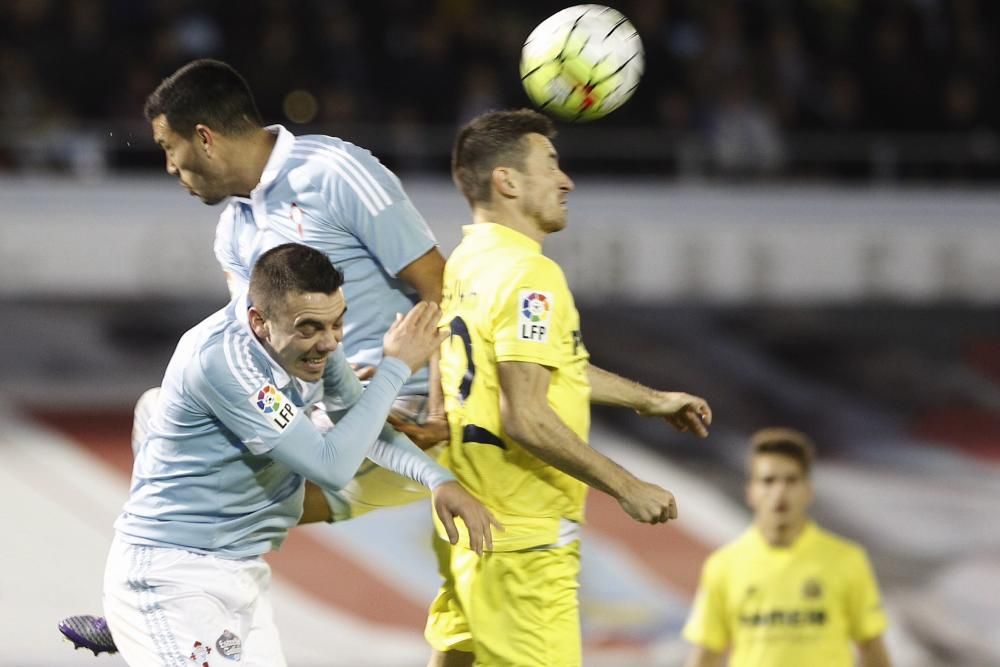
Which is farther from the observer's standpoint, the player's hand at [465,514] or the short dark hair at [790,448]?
the short dark hair at [790,448]

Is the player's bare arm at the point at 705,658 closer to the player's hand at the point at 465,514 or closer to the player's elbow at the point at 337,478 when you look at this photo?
the player's hand at the point at 465,514

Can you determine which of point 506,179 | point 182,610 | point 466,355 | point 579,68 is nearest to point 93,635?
point 182,610

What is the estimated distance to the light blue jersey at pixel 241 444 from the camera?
3559 millimetres

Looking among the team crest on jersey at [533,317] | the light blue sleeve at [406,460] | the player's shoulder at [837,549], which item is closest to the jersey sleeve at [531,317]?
the team crest on jersey at [533,317]

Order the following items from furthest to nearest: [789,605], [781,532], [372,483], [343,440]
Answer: [781,532] < [789,605] < [372,483] < [343,440]

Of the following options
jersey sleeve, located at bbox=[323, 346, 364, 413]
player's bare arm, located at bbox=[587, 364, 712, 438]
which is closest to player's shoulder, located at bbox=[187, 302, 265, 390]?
jersey sleeve, located at bbox=[323, 346, 364, 413]

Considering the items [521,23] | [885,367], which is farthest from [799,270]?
[521,23]

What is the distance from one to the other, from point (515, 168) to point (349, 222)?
484 mm

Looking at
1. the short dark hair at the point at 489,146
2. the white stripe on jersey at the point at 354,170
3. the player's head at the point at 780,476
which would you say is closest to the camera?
the short dark hair at the point at 489,146

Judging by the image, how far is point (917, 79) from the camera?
11000mm

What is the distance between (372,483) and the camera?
13.8 ft

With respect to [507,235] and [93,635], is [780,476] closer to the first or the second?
[507,235]

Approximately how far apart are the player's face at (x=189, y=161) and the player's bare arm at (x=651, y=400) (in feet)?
3.85

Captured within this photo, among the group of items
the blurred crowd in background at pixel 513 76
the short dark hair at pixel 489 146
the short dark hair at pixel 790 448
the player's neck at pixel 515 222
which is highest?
the blurred crowd in background at pixel 513 76
